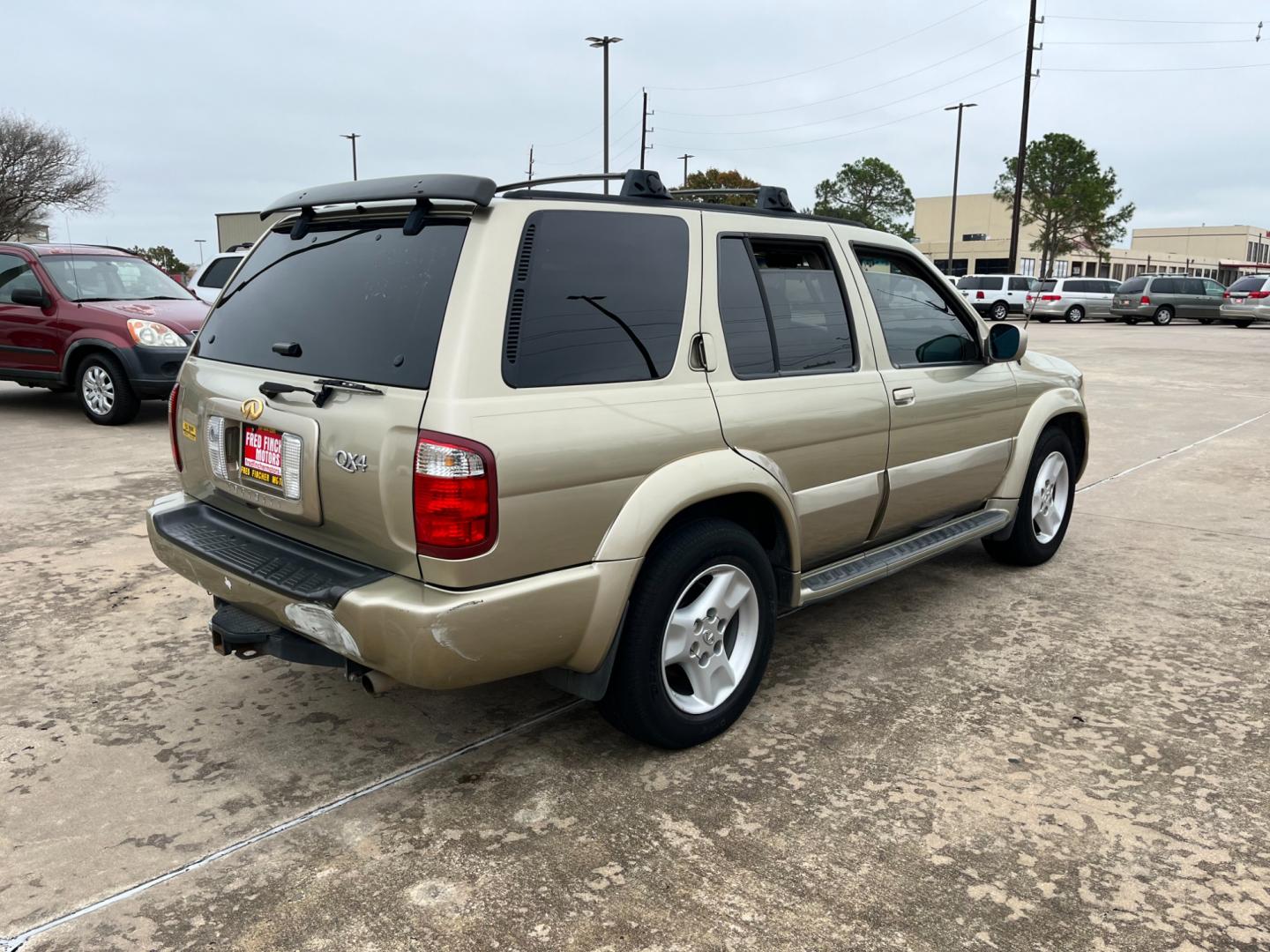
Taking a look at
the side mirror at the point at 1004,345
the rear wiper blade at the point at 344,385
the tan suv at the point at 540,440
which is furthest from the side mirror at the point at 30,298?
the side mirror at the point at 1004,345

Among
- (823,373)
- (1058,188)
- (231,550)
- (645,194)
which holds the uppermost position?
(1058,188)

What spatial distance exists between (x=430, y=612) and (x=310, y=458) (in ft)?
2.07

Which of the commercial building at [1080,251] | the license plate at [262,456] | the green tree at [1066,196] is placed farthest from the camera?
the commercial building at [1080,251]

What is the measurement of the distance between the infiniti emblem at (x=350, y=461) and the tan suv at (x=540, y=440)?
0.01 metres

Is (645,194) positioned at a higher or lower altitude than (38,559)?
higher

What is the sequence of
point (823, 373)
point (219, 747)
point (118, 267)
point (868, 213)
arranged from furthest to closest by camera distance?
point (868, 213) → point (118, 267) → point (823, 373) → point (219, 747)

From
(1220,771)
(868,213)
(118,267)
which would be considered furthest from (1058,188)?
(1220,771)

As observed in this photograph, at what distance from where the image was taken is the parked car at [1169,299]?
30734 millimetres

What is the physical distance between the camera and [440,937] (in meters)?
2.31

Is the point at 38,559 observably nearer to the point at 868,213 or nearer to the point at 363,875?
the point at 363,875

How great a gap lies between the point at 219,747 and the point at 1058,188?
65201mm

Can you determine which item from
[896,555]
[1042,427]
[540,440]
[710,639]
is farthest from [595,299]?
[1042,427]

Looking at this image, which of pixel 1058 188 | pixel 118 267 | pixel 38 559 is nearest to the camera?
pixel 38 559

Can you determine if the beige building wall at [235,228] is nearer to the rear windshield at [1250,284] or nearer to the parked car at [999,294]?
the parked car at [999,294]
